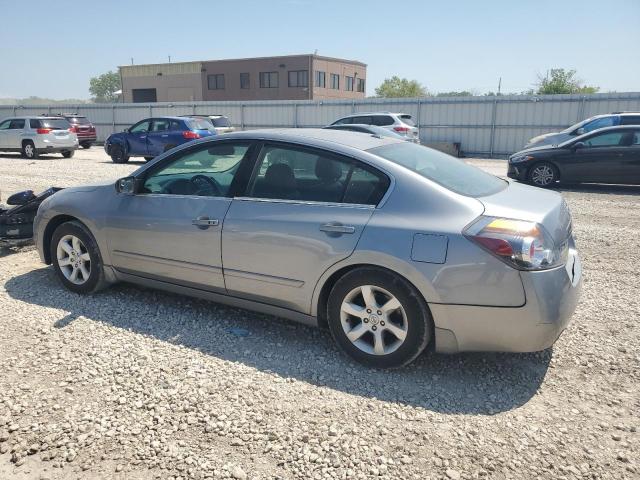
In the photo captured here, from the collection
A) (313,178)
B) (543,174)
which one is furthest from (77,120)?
(313,178)

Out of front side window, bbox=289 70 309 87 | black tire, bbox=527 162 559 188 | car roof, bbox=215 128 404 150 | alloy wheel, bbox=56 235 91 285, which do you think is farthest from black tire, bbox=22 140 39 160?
front side window, bbox=289 70 309 87

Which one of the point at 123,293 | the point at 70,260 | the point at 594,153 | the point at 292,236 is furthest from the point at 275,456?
the point at 594,153

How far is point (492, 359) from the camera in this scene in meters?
3.66

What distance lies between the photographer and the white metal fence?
21.5m

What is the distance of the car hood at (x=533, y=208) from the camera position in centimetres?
321

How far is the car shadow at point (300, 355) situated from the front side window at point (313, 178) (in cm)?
110

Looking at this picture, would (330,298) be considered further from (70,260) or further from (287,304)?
(70,260)

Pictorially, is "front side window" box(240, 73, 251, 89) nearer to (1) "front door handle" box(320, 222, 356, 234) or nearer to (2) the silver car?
(2) the silver car

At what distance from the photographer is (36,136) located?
19906 mm

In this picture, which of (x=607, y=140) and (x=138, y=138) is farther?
(x=138, y=138)

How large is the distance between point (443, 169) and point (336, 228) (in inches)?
39.6

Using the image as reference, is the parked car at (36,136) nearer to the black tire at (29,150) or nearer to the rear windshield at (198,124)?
the black tire at (29,150)

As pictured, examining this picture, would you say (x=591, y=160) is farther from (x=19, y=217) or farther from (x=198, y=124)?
(x=198, y=124)

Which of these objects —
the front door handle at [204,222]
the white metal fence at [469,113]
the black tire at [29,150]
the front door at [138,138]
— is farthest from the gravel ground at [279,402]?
the white metal fence at [469,113]
